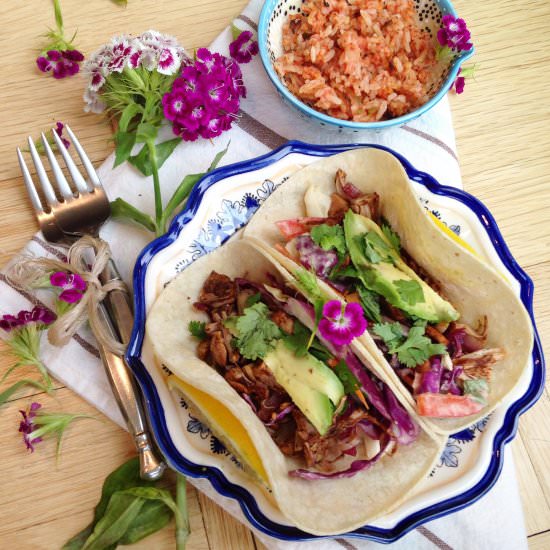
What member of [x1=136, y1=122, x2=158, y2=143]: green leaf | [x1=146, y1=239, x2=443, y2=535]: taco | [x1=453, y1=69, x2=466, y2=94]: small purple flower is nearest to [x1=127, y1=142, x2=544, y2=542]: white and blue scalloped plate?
[x1=146, y1=239, x2=443, y2=535]: taco

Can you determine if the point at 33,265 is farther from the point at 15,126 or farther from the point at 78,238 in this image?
the point at 15,126

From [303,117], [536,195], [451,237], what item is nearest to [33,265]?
[303,117]

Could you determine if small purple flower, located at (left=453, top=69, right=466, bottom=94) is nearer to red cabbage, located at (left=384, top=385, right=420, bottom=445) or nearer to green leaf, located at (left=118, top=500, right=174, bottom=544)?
red cabbage, located at (left=384, top=385, right=420, bottom=445)

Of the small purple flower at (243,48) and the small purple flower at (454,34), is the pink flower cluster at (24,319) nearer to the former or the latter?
the small purple flower at (243,48)

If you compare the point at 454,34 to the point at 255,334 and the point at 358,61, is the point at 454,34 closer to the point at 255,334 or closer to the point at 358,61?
the point at 358,61

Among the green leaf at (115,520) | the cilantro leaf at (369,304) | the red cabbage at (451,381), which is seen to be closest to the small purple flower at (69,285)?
the green leaf at (115,520)

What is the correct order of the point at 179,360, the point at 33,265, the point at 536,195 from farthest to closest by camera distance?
the point at 536,195
the point at 33,265
the point at 179,360
